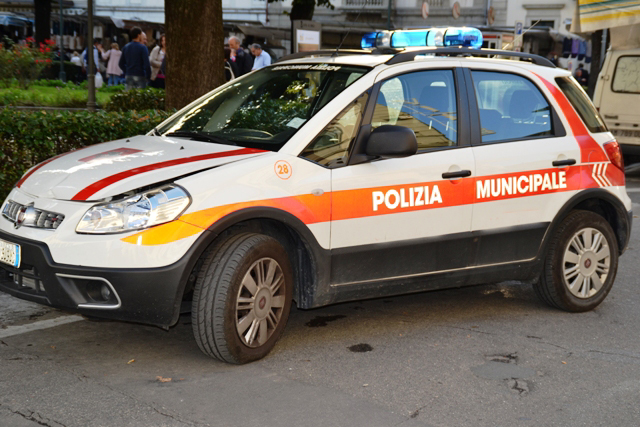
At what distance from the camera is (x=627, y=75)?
13.0 meters

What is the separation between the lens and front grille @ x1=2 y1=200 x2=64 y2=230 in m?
4.20

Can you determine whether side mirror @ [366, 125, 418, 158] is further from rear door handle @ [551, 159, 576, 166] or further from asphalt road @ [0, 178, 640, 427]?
rear door handle @ [551, 159, 576, 166]

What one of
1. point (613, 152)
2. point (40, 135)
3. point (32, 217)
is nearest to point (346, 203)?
point (32, 217)

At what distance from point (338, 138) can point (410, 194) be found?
0.54 metres

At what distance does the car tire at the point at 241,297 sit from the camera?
421 centimetres

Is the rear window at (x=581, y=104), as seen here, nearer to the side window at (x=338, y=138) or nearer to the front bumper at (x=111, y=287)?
the side window at (x=338, y=138)

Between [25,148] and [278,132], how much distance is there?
3265 millimetres

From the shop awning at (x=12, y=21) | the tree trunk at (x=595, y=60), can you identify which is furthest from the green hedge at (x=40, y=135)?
the shop awning at (x=12, y=21)

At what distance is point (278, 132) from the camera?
4.72 m

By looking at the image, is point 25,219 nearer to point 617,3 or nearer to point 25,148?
point 25,148

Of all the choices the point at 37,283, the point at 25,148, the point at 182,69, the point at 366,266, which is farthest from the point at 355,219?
the point at 182,69

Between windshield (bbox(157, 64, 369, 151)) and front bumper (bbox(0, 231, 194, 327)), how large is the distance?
98 cm

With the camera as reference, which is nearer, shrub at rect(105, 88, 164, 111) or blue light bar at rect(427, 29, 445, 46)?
blue light bar at rect(427, 29, 445, 46)

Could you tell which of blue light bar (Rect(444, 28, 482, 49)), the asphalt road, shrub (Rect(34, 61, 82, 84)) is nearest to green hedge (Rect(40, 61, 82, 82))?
shrub (Rect(34, 61, 82, 84))
